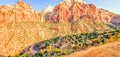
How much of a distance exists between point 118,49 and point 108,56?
9.15 ft

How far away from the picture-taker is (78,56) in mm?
27625

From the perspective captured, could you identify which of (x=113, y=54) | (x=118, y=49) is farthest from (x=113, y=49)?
(x=113, y=54)

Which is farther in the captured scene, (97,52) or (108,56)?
(97,52)

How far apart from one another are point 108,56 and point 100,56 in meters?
0.99

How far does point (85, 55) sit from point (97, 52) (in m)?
1.26

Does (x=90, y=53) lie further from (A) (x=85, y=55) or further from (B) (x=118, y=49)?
(B) (x=118, y=49)

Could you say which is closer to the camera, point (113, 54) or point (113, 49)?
point (113, 54)

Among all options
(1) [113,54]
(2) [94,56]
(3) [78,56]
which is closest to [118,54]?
(1) [113,54]

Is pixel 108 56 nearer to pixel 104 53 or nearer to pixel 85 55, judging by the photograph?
pixel 104 53

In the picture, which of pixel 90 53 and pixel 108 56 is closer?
pixel 108 56

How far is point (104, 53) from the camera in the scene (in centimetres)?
2566

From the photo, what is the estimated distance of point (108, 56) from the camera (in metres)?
24.6

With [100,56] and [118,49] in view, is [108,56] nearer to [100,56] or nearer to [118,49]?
[100,56]

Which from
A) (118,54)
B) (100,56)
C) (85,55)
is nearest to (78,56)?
(85,55)
